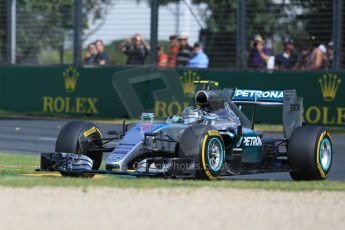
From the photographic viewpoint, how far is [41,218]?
25.5 feet

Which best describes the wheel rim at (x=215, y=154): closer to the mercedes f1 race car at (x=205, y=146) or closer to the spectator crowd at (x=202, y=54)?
the mercedes f1 race car at (x=205, y=146)

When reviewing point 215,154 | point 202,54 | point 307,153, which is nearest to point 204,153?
point 215,154

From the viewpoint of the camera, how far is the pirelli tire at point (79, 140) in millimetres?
11438

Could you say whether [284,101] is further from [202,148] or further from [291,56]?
[291,56]

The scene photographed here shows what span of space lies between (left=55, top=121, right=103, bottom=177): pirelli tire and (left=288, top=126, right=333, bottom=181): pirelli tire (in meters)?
2.40

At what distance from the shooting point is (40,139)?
18.1 metres

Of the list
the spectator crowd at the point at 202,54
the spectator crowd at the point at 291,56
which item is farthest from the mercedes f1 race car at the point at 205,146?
the spectator crowd at the point at 202,54

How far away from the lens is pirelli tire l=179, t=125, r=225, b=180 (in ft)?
34.5

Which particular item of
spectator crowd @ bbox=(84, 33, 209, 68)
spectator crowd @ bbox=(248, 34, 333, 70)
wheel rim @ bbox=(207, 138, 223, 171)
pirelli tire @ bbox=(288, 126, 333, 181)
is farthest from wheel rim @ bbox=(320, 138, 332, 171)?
spectator crowd @ bbox=(84, 33, 209, 68)

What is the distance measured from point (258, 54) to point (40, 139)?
574cm

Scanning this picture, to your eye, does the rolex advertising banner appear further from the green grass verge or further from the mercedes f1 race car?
the green grass verge

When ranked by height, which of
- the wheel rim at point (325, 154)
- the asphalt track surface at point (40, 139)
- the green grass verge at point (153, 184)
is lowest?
the asphalt track surface at point (40, 139)

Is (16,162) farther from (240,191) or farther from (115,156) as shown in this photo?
(240,191)

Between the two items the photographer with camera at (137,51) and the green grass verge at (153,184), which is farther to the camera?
the photographer with camera at (137,51)
